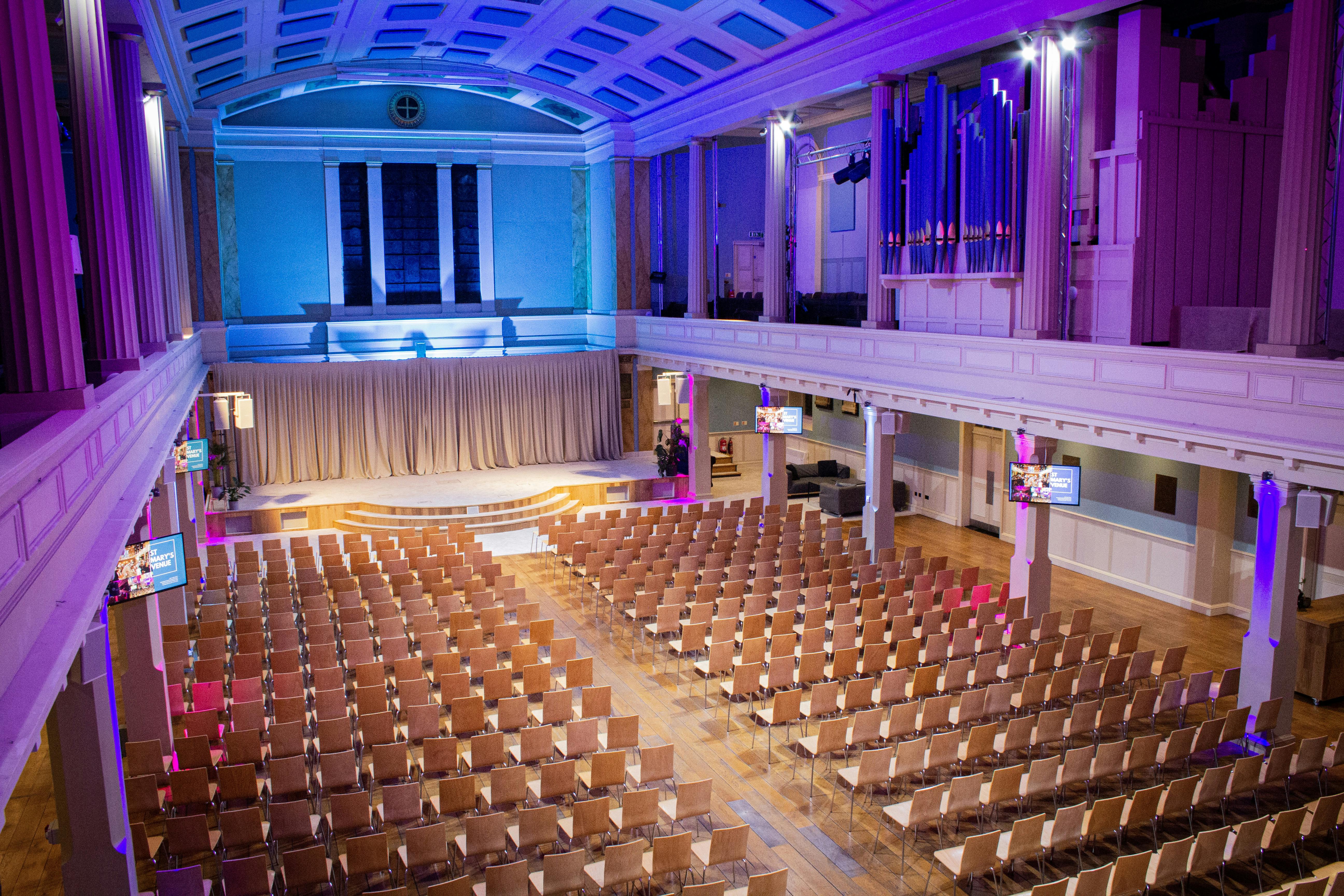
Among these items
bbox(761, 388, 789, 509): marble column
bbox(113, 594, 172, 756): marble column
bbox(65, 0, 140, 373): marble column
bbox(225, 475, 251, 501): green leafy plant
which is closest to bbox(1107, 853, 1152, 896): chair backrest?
bbox(113, 594, 172, 756): marble column

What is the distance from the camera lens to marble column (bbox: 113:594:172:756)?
8523 mm

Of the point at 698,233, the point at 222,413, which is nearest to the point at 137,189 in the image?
the point at 222,413

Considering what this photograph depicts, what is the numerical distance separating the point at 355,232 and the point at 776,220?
11214mm

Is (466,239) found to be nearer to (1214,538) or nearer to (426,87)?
(426,87)

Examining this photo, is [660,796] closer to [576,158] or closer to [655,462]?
[655,462]

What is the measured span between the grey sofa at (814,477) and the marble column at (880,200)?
21.6ft

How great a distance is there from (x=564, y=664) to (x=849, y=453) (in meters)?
12.0

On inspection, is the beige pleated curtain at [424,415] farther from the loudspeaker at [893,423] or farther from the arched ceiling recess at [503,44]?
the loudspeaker at [893,423]

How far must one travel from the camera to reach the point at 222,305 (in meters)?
21.4

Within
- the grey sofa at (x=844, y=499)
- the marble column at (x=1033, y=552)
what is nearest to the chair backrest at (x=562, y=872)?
the marble column at (x=1033, y=552)

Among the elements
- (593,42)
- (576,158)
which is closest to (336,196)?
(576,158)

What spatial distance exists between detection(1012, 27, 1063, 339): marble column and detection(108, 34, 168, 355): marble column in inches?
392

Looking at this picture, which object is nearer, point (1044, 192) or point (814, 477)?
point (1044, 192)

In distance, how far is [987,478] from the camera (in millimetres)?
18266
